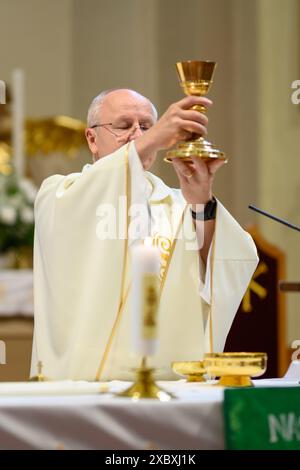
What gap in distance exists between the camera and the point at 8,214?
22.7 ft

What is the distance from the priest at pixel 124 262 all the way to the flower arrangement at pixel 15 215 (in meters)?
3.30

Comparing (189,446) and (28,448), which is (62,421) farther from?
(189,446)

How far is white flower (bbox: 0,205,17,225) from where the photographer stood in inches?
273

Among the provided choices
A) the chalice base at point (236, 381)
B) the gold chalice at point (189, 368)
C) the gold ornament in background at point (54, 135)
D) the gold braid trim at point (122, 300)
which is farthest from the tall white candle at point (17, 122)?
the chalice base at point (236, 381)

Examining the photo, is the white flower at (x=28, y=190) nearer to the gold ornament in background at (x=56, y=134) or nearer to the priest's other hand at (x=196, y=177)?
the gold ornament in background at (x=56, y=134)

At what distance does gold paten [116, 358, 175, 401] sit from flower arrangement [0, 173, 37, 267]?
14.8 ft

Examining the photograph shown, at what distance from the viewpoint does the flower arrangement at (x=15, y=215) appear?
6.98 m

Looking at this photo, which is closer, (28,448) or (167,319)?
(28,448)

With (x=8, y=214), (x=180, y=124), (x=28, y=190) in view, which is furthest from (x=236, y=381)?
(x=28, y=190)

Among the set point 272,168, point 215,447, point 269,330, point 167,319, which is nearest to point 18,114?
point 272,168

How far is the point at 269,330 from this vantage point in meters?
6.11

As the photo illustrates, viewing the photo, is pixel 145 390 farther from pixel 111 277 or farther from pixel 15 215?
pixel 15 215

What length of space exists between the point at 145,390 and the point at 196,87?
1.06 meters
